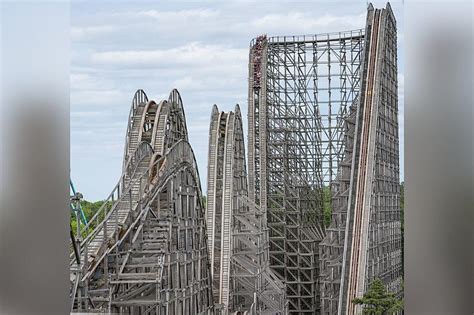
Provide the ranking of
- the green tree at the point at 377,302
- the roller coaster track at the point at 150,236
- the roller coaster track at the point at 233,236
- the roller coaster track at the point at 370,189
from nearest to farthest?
the roller coaster track at the point at 150,236
the green tree at the point at 377,302
the roller coaster track at the point at 370,189
the roller coaster track at the point at 233,236

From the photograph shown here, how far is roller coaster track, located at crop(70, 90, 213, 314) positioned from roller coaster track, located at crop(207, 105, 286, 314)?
44.9 inches

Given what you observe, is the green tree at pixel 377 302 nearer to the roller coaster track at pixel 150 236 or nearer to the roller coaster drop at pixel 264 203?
the roller coaster drop at pixel 264 203

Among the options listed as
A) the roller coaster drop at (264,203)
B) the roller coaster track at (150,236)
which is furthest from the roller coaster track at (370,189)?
the roller coaster track at (150,236)

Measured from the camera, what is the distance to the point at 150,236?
23.2 feet

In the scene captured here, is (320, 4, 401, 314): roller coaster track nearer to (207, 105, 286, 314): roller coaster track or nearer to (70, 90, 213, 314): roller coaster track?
(207, 105, 286, 314): roller coaster track

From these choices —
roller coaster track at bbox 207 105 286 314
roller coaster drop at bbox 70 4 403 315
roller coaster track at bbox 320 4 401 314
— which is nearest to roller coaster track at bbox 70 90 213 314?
roller coaster drop at bbox 70 4 403 315

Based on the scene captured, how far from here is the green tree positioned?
822cm

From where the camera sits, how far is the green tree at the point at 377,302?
8.22 metres

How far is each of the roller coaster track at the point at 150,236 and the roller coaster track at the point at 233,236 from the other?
1.14 metres

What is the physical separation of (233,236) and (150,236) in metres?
3.56

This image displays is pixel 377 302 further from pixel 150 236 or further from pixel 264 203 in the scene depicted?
pixel 264 203
